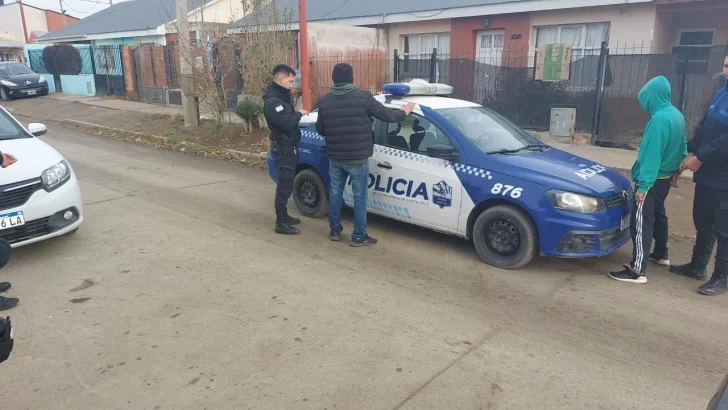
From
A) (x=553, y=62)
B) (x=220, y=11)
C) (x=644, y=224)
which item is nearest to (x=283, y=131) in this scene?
(x=644, y=224)

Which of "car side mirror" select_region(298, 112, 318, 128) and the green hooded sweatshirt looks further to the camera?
"car side mirror" select_region(298, 112, 318, 128)

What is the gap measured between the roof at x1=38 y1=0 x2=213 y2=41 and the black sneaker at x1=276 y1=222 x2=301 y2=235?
63.0ft

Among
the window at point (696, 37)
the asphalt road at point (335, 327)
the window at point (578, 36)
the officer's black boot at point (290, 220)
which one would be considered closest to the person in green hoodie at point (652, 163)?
the asphalt road at point (335, 327)

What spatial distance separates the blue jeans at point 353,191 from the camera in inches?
225

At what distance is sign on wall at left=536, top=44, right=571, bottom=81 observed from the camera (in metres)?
11.9

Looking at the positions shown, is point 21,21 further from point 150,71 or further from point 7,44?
point 150,71

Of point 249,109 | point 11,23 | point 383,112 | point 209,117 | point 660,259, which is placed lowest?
point 660,259

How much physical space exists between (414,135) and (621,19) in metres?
10.3

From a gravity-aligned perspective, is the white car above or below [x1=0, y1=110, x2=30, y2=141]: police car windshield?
below

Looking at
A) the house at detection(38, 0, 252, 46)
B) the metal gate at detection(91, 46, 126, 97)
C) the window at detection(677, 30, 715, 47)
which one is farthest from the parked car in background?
the window at detection(677, 30, 715, 47)

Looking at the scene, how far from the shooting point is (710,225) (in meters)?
4.98

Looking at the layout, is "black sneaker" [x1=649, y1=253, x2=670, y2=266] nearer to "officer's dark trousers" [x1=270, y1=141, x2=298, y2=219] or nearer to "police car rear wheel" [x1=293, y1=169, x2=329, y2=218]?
"police car rear wheel" [x1=293, y1=169, x2=329, y2=218]

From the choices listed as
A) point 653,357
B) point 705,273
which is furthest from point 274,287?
point 705,273

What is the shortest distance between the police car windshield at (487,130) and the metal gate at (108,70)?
64.2 ft
